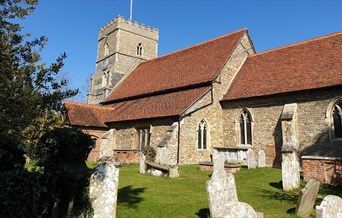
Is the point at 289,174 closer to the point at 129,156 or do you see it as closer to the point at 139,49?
the point at 129,156

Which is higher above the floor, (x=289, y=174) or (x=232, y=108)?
(x=232, y=108)

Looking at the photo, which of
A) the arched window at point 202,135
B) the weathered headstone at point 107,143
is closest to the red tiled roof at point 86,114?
the weathered headstone at point 107,143

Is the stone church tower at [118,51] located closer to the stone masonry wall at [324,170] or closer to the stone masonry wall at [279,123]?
the stone masonry wall at [279,123]

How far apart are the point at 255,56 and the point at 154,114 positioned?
9198 mm

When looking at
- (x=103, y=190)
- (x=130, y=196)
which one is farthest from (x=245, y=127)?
(x=103, y=190)

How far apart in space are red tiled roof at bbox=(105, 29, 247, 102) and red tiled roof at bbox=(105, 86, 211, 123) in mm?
664

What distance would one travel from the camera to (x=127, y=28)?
3231 cm

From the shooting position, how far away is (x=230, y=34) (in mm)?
23172

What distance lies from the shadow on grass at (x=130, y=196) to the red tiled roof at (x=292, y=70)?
34.4ft

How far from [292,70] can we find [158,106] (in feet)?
29.7

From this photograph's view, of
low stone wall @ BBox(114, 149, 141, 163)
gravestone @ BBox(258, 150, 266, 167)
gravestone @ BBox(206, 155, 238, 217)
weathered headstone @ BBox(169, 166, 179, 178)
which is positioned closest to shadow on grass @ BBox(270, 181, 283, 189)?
gravestone @ BBox(258, 150, 266, 167)

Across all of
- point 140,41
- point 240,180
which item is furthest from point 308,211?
point 140,41

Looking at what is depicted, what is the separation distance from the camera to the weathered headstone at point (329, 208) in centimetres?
507

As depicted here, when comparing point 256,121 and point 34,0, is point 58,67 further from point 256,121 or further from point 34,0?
point 256,121
